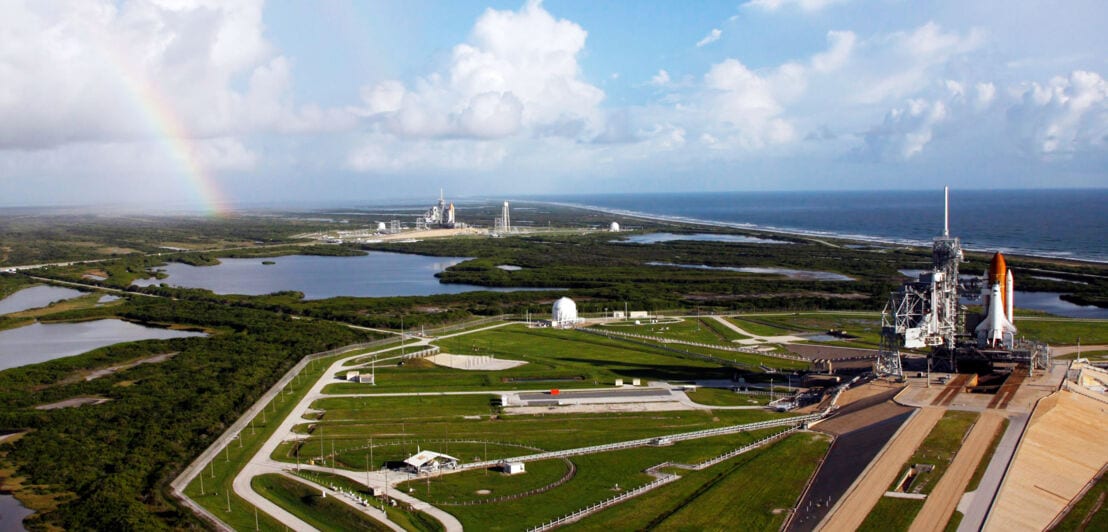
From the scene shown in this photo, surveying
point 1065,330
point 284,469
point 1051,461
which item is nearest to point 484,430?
point 284,469

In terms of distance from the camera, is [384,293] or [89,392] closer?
[89,392]

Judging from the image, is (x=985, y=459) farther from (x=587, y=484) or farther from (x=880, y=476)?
(x=587, y=484)

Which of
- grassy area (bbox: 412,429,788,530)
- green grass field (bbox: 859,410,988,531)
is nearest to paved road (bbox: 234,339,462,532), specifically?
grassy area (bbox: 412,429,788,530)

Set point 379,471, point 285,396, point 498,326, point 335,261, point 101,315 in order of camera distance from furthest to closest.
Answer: point 335,261 → point 101,315 → point 498,326 → point 285,396 → point 379,471

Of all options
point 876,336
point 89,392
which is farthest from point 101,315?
point 876,336

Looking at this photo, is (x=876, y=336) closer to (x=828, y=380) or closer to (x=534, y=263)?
(x=828, y=380)

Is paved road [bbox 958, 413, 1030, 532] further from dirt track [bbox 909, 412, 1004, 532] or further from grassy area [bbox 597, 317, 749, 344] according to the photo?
grassy area [bbox 597, 317, 749, 344]
